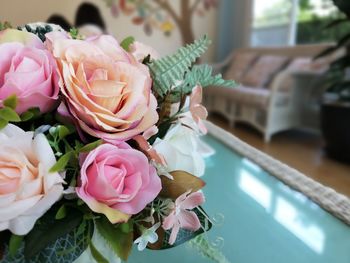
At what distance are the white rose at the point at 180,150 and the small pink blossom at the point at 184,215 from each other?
4cm

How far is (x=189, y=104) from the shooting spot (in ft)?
1.33

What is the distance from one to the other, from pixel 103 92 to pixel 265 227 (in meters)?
0.46

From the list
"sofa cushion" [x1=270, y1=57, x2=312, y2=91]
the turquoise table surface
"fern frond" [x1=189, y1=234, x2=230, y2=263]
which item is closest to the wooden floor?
"sofa cushion" [x1=270, y1=57, x2=312, y2=91]

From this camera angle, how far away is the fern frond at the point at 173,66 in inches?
14.9

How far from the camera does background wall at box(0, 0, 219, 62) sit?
3.84 metres

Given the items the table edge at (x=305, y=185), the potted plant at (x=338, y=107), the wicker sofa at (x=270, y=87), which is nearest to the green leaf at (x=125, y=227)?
the table edge at (x=305, y=185)

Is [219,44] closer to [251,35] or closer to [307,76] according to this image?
[251,35]

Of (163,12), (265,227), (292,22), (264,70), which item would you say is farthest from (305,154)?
(163,12)

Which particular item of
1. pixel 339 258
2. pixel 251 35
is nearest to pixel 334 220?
pixel 339 258

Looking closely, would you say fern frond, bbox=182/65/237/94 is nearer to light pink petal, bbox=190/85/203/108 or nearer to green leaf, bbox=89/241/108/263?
light pink petal, bbox=190/85/203/108

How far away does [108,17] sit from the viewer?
4082mm

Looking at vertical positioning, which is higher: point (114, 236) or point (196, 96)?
point (196, 96)

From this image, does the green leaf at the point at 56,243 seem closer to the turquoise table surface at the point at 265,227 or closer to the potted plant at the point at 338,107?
the turquoise table surface at the point at 265,227

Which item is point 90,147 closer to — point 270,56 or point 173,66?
point 173,66
